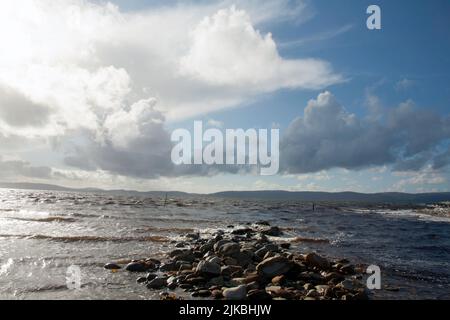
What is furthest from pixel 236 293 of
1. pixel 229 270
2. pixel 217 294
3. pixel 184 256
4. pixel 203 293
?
pixel 184 256

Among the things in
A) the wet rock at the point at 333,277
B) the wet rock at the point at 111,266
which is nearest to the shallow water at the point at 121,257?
the wet rock at the point at 111,266

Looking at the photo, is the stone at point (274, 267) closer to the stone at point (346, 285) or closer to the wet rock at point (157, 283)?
the stone at point (346, 285)

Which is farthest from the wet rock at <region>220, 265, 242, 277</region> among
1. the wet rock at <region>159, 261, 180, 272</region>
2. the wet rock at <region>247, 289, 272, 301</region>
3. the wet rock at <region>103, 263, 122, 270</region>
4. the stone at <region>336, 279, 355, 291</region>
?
the wet rock at <region>103, 263, 122, 270</region>

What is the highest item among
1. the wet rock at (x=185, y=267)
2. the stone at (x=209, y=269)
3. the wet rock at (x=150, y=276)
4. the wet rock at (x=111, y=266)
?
the stone at (x=209, y=269)

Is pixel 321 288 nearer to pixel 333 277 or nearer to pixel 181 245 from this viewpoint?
pixel 333 277

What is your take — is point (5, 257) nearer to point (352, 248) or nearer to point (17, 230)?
point (17, 230)

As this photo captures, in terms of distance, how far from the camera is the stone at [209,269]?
14891 millimetres

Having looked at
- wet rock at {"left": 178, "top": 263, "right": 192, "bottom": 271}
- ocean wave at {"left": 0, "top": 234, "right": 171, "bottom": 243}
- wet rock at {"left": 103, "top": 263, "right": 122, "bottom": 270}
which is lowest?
ocean wave at {"left": 0, "top": 234, "right": 171, "bottom": 243}

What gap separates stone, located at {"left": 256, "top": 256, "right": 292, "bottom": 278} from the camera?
14.8 meters

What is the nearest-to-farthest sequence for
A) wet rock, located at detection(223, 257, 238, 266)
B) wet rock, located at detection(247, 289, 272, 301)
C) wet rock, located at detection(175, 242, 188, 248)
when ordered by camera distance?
wet rock, located at detection(247, 289, 272, 301), wet rock, located at detection(223, 257, 238, 266), wet rock, located at detection(175, 242, 188, 248)

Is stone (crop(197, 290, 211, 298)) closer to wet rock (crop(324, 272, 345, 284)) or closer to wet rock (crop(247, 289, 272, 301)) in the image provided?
wet rock (crop(247, 289, 272, 301))

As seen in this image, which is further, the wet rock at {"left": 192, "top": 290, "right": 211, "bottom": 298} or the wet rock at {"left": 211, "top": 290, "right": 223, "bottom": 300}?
the wet rock at {"left": 192, "top": 290, "right": 211, "bottom": 298}

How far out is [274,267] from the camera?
1508 centimetres
